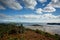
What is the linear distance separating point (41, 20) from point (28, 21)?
0.23 metres

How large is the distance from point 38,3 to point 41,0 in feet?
0.24

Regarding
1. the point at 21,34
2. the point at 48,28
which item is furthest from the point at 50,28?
the point at 21,34

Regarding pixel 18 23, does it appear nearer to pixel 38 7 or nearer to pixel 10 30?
pixel 10 30

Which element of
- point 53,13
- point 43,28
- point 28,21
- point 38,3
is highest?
point 38,3

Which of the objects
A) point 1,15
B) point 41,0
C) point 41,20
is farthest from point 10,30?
point 41,0

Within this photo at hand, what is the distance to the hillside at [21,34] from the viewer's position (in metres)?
1.98

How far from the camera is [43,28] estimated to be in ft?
6.72

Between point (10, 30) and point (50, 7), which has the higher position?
point (50, 7)

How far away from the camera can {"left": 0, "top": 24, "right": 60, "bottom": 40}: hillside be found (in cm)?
198

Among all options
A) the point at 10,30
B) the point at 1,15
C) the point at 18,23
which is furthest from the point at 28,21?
the point at 1,15

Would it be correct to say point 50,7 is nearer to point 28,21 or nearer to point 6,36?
point 28,21

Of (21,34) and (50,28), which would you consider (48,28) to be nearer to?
(50,28)

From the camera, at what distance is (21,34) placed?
6.63 ft

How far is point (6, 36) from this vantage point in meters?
2.00
